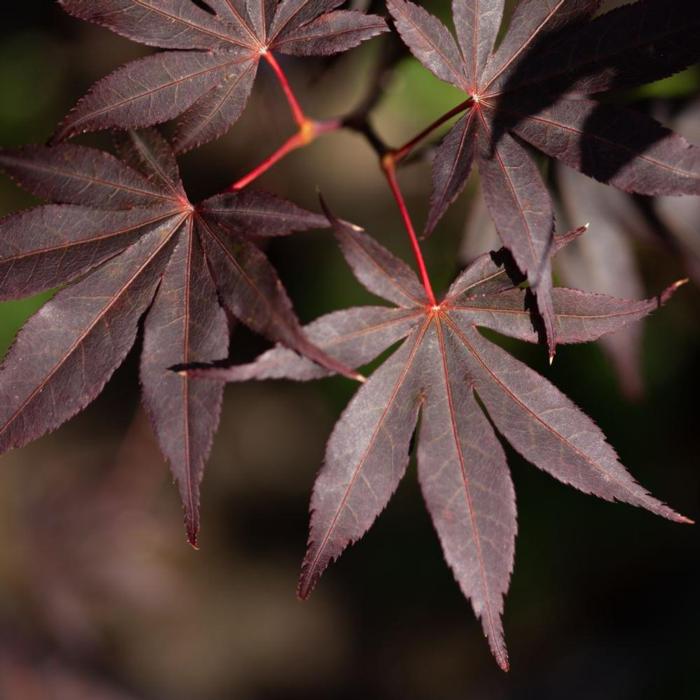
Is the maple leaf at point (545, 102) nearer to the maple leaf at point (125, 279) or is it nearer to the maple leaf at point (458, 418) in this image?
the maple leaf at point (458, 418)

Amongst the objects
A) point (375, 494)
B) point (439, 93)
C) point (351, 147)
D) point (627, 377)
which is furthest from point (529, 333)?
point (351, 147)

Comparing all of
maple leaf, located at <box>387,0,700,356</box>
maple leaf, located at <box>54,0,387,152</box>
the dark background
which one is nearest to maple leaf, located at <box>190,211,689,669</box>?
maple leaf, located at <box>387,0,700,356</box>

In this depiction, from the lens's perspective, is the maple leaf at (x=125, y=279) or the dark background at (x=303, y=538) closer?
the maple leaf at (x=125, y=279)

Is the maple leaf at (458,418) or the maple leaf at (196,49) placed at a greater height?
the maple leaf at (196,49)

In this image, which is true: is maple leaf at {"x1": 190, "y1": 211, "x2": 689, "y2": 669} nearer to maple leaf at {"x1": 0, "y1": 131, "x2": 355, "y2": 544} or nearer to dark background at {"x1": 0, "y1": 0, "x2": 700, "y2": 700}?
maple leaf at {"x1": 0, "y1": 131, "x2": 355, "y2": 544}

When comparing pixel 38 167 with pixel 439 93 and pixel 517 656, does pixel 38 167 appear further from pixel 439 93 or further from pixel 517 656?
pixel 517 656

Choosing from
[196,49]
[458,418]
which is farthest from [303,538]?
[196,49]

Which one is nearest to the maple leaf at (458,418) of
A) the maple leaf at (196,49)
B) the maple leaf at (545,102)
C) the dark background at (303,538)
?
the maple leaf at (545,102)
